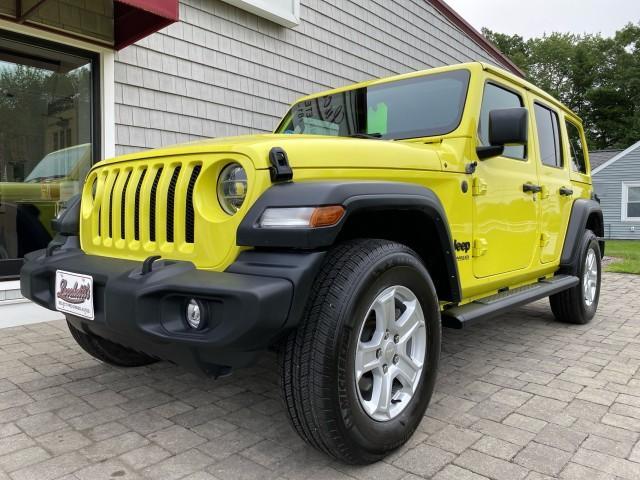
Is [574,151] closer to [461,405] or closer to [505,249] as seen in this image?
[505,249]

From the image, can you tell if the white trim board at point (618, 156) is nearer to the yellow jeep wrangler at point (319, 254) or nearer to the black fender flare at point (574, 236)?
the black fender flare at point (574, 236)

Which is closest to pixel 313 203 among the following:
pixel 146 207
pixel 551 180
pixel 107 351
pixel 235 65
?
pixel 146 207

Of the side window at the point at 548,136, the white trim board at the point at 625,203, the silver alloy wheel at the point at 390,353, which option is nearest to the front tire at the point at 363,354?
the silver alloy wheel at the point at 390,353

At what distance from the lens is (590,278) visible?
493cm

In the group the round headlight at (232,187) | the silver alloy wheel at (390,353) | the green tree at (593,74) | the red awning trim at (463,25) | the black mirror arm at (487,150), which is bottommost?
the silver alloy wheel at (390,353)

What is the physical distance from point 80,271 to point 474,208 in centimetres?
206

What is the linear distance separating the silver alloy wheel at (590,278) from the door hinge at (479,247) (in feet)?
7.09

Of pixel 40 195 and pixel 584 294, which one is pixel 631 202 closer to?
pixel 584 294

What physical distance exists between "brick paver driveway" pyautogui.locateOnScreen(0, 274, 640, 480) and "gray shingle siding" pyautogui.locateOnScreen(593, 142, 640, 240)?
20.5 meters

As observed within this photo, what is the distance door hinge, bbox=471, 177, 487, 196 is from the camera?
2937mm

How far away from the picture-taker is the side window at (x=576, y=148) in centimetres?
482

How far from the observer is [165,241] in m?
2.23

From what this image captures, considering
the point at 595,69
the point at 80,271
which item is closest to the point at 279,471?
the point at 80,271

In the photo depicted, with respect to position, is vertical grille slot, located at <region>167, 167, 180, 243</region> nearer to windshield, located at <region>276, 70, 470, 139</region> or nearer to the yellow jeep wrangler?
the yellow jeep wrangler
